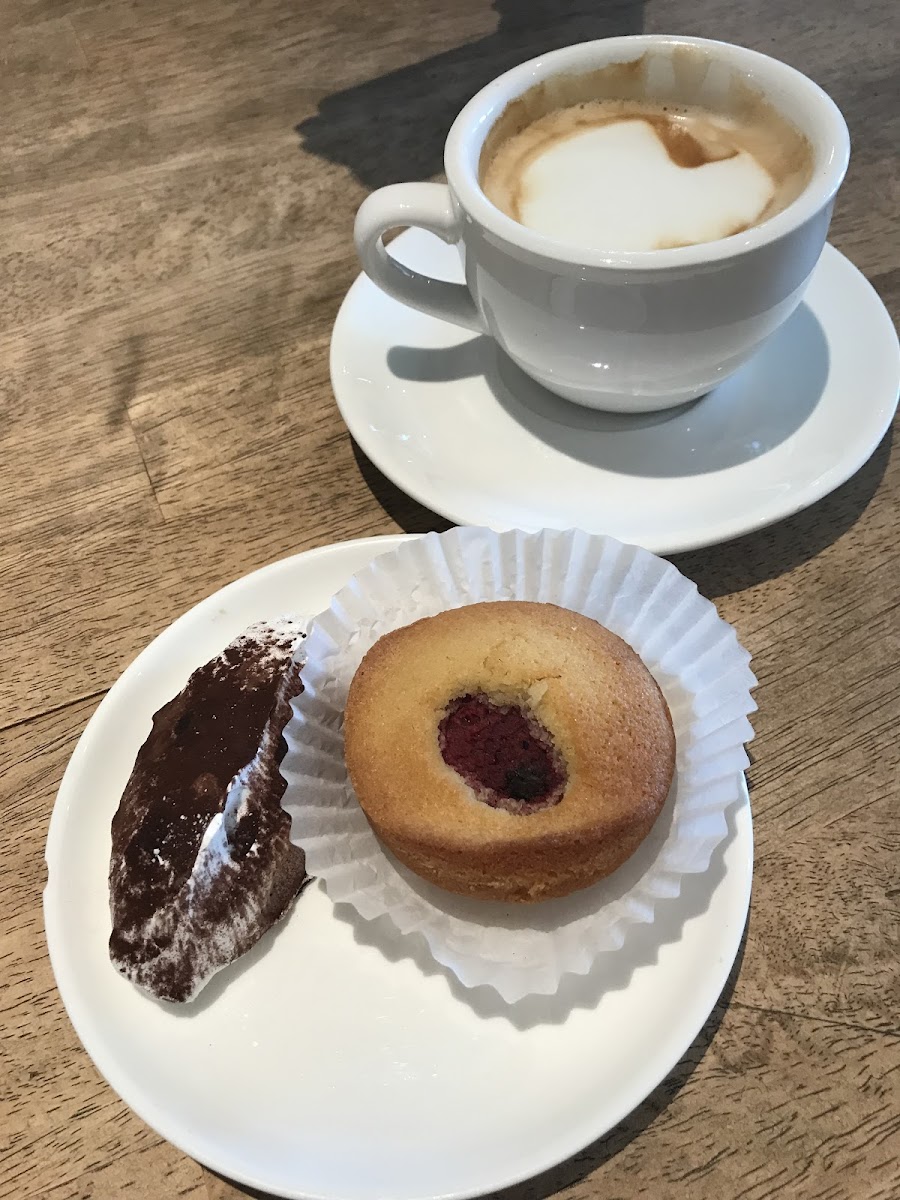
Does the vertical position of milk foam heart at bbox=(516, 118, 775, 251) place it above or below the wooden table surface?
above

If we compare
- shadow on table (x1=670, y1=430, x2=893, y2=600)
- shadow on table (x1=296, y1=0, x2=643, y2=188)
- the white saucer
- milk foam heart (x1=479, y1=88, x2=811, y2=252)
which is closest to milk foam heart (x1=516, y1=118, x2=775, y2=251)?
milk foam heart (x1=479, y1=88, x2=811, y2=252)

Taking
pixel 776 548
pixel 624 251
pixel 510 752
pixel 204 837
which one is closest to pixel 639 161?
pixel 624 251

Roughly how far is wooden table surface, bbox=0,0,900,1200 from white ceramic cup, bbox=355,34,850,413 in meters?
0.18

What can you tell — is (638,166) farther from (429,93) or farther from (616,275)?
(429,93)

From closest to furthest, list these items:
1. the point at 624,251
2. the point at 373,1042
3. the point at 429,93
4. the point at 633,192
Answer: the point at 373,1042
the point at 624,251
the point at 633,192
the point at 429,93

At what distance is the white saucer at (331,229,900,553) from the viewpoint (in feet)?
2.60

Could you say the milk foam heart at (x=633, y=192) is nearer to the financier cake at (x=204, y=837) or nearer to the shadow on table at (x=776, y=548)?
the shadow on table at (x=776, y=548)

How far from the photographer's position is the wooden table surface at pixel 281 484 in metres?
0.58

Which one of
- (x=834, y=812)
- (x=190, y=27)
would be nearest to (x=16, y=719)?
(x=834, y=812)

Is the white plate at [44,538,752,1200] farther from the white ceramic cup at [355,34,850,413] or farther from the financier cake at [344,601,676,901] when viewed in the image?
the white ceramic cup at [355,34,850,413]

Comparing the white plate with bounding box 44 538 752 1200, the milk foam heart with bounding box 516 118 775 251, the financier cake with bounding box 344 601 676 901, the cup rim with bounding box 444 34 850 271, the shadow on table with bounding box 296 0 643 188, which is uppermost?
the cup rim with bounding box 444 34 850 271

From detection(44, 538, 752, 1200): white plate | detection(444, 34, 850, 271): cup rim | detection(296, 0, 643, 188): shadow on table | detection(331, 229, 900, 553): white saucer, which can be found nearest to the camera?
detection(44, 538, 752, 1200): white plate

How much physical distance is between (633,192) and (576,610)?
1.30 feet

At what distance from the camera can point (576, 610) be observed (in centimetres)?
74
